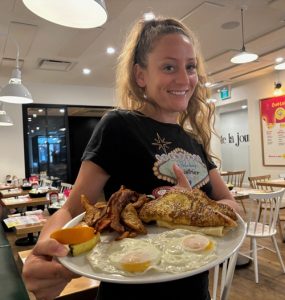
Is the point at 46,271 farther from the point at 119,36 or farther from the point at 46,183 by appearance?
the point at 46,183

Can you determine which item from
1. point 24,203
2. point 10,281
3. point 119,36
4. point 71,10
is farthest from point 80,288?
point 119,36

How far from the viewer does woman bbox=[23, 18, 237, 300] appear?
32.5 inches

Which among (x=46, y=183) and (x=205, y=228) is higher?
(x=205, y=228)

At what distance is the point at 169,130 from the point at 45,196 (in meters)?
3.72

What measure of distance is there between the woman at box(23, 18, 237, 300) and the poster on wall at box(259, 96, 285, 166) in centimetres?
657

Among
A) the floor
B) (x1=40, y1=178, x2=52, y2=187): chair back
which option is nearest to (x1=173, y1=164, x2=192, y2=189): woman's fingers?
the floor

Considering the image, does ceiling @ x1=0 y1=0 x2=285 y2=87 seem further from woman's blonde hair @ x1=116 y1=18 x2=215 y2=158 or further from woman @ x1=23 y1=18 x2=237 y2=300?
woman @ x1=23 y1=18 x2=237 y2=300

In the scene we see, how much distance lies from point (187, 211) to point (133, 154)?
252mm

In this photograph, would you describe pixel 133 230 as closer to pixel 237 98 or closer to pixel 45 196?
pixel 45 196

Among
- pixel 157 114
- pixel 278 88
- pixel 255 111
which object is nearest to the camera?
pixel 157 114

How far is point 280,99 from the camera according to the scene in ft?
22.5

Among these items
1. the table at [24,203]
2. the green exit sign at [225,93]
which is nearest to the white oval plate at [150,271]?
the table at [24,203]

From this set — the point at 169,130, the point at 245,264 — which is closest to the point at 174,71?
the point at 169,130

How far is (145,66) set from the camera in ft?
3.20
